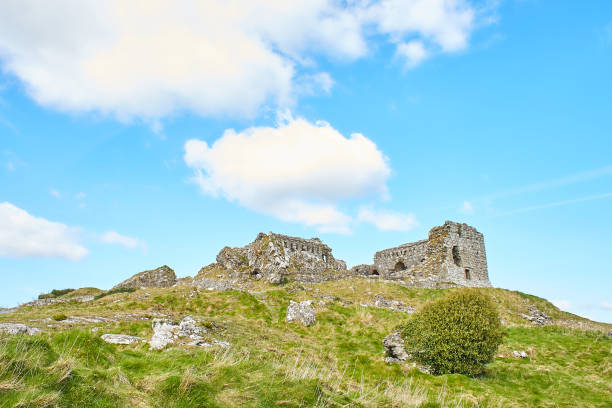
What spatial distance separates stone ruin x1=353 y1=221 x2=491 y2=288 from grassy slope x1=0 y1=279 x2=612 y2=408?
823 centimetres

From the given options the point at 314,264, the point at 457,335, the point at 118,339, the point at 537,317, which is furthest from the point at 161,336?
the point at 537,317

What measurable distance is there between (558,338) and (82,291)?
5030 cm

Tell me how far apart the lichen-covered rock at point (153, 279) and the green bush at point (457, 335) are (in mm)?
36578

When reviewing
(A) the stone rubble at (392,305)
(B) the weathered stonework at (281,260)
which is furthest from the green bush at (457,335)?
(B) the weathered stonework at (281,260)

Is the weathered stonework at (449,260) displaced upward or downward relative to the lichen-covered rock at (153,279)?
upward

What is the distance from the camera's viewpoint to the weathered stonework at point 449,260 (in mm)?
39969

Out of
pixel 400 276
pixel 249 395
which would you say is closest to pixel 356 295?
pixel 400 276

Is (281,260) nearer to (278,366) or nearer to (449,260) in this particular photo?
→ (449,260)

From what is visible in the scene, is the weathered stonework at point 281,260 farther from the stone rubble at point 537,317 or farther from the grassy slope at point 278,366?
the stone rubble at point 537,317

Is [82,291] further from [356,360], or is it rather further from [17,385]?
[17,385]

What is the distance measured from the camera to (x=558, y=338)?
2114cm

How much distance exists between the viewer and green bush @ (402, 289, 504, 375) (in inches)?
619

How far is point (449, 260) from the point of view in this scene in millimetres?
40781

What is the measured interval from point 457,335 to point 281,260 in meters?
24.1
